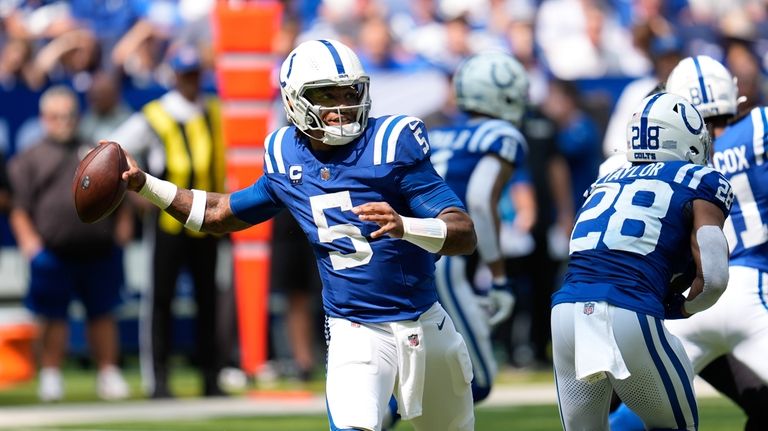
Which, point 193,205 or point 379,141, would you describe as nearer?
point 379,141

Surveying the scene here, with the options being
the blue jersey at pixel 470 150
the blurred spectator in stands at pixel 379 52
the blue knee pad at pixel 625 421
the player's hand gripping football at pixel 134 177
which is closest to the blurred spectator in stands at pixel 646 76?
the blurred spectator in stands at pixel 379 52

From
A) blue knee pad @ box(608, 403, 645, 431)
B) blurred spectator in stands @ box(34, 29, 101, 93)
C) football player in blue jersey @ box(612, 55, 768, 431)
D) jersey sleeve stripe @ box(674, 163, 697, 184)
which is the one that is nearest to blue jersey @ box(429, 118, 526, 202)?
football player in blue jersey @ box(612, 55, 768, 431)

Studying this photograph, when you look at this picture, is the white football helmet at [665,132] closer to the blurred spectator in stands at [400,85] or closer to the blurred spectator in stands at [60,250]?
the blurred spectator in stands at [60,250]

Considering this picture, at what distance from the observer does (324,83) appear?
16.9 ft

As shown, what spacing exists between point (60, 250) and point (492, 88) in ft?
13.6

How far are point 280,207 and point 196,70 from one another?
489cm

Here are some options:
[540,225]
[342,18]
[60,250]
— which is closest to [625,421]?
[60,250]

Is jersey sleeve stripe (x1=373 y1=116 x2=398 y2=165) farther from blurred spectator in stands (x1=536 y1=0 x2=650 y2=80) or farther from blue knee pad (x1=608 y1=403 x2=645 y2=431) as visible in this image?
blurred spectator in stands (x1=536 y1=0 x2=650 y2=80)

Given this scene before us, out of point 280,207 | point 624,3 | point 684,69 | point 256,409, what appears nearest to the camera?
point 280,207

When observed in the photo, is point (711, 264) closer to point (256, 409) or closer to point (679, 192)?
point (679, 192)

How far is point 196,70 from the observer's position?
10.1m

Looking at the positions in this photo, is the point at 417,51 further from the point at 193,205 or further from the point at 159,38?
the point at 193,205

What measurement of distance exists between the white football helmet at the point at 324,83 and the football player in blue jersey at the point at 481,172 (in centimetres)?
179

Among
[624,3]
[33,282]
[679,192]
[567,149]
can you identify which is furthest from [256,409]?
[624,3]
